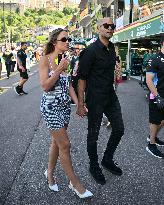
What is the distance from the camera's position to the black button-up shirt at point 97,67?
156 inches

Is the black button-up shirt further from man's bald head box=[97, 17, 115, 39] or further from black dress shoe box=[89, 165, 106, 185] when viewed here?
black dress shoe box=[89, 165, 106, 185]

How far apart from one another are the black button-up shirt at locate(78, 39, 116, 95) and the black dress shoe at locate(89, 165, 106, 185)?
937 millimetres

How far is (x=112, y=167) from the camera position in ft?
14.7

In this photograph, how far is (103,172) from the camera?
4.46 meters

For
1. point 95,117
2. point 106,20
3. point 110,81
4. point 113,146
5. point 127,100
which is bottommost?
point 127,100

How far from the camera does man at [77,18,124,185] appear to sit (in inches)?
157

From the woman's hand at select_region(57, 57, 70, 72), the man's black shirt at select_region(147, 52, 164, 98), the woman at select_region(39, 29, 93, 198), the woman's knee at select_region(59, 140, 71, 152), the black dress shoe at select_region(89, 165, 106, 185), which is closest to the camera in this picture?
the woman's hand at select_region(57, 57, 70, 72)

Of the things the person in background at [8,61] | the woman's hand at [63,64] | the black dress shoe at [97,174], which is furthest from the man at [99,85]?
the person in background at [8,61]

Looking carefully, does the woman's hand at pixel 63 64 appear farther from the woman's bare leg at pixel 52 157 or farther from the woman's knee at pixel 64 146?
the woman's bare leg at pixel 52 157

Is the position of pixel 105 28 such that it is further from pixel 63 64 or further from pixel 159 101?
pixel 159 101

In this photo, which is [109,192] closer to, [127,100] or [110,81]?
[110,81]

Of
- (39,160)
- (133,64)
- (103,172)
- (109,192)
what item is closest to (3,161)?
(39,160)

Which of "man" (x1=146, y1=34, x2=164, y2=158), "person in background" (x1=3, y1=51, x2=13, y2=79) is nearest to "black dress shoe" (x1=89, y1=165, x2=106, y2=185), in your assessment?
"man" (x1=146, y1=34, x2=164, y2=158)

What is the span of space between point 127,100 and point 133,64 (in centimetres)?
940
